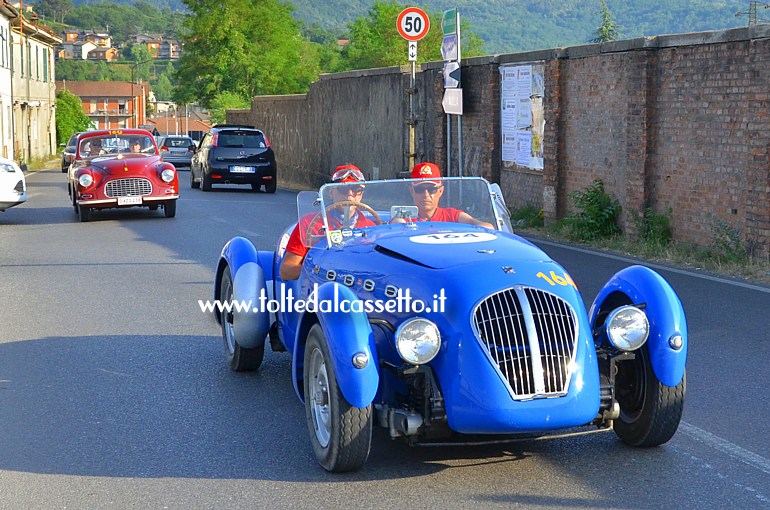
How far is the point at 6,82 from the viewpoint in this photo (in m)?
55.9

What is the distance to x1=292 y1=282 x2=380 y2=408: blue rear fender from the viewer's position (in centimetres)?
520

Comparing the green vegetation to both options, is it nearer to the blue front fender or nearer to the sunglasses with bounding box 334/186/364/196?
the sunglasses with bounding box 334/186/364/196

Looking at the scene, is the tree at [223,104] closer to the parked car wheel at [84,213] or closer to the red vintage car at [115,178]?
the red vintage car at [115,178]

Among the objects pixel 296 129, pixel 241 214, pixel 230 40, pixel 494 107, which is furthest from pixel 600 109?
pixel 230 40

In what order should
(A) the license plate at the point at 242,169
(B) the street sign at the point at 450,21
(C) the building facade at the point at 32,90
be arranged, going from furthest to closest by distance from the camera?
(C) the building facade at the point at 32,90, (A) the license plate at the point at 242,169, (B) the street sign at the point at 450,21

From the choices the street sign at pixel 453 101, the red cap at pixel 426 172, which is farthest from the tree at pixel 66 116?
the red cap at pixel 426 172

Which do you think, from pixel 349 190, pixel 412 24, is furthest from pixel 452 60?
pixel 349 190

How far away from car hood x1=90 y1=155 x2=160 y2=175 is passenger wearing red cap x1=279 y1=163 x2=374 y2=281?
13.5 meters

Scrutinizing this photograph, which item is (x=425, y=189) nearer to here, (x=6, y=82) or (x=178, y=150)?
(x=178, y=150)

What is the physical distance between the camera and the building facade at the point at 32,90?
59219mm

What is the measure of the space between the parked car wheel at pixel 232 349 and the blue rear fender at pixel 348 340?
6.75ft

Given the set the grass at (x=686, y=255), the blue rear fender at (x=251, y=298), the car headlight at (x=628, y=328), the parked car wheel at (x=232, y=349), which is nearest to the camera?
the car headlight at (x=628, y=328)

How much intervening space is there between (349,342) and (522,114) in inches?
574

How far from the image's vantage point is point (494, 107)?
66.5 feet
